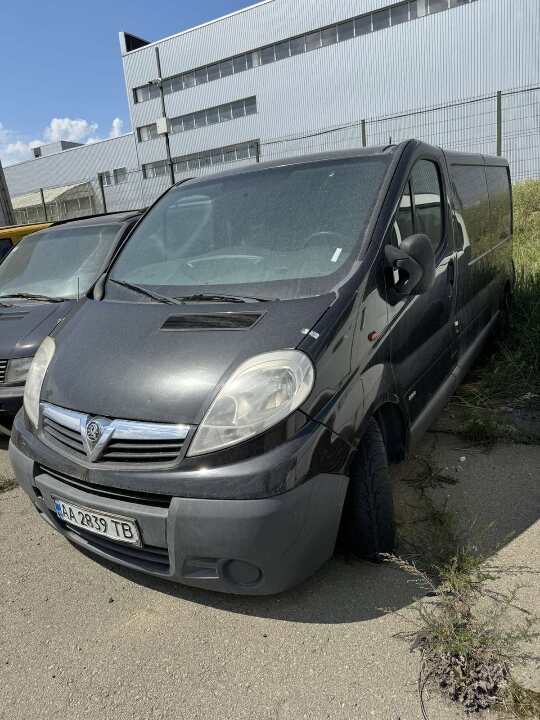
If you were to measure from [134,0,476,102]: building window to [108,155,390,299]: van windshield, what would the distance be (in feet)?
97.4

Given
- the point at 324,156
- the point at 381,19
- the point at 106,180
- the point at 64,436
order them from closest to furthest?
the point at 64,436, the point at 324,156, the point at 106,180, the point at 381,19

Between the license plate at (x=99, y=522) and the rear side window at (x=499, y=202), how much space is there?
148 inches

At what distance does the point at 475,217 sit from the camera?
4.03m

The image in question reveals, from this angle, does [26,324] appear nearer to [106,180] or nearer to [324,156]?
[324,156]

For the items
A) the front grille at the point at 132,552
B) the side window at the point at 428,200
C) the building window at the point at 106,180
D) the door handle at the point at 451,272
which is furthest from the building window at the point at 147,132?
the front grille at the point at 132,552

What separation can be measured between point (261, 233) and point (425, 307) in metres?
0.95

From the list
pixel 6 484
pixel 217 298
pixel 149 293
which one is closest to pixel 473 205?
pixel 217 298

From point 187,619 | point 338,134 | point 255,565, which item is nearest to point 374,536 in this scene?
point 255,565

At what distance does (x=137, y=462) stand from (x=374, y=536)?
1042 millimetres

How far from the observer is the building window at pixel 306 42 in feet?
91.1

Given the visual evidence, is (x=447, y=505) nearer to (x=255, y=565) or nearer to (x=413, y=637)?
(x=413, y=637)

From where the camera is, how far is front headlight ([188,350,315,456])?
1931 millimetres

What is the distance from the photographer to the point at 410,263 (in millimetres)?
2465

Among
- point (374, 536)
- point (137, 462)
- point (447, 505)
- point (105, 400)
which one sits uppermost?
point (105, 400)
